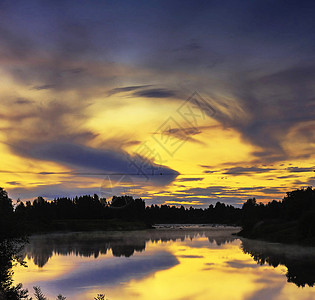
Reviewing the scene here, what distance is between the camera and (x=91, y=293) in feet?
115

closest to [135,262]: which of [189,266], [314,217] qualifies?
[189,266]

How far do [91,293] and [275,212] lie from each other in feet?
367

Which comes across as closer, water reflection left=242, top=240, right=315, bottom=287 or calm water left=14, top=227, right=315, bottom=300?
calm water left=14, top=227, right=315, bottom=300

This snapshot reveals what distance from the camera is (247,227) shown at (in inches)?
4702

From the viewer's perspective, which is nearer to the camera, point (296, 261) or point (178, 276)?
point (178, 276)

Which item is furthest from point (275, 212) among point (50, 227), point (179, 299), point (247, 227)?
point (179, 299)

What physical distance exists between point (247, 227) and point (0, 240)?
96602 millimetres

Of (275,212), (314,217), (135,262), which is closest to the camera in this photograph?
(135,262)

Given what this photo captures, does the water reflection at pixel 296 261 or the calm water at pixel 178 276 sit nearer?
the calm water at pixel 178 276

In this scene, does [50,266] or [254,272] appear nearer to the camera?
[254,272]

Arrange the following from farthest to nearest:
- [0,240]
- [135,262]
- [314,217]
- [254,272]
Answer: [314,217], [135,262], [254,272], [0,240]

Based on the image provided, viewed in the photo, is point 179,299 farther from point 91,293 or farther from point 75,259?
point 75,259

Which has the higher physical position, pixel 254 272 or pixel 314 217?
pixel 314 217

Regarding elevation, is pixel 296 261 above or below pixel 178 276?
above
